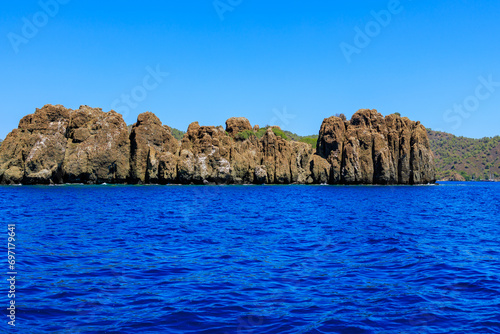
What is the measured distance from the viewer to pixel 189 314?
38.9 ft

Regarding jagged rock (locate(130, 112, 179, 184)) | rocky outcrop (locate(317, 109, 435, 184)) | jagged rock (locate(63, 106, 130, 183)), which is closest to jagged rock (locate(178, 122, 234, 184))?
jagged rock (locate(130, 112, 179, 184))

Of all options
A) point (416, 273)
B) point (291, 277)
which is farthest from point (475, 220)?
point (291, 277)

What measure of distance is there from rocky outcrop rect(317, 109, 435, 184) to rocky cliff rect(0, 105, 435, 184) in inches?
13.2

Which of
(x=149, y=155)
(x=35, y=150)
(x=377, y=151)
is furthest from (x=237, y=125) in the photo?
(x=35, y=150)

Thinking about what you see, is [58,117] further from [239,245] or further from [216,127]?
[239,245]

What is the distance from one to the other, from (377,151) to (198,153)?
5950cm

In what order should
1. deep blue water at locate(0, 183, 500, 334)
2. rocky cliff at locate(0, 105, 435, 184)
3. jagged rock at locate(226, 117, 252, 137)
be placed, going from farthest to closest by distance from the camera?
jagged rock at locate(226, 117, 252, 137), rocky cliff at locate(0, 105, 435, 184), deep blue water at locate(0, 183, 500, 334)

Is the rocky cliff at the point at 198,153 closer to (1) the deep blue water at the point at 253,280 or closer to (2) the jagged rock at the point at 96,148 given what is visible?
(2) the jagged rock at the point at 96,148

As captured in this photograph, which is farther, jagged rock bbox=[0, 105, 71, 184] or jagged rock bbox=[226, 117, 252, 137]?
jagged rock bbox=[226, 117, 252, 137]

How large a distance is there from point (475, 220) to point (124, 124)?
355 ft

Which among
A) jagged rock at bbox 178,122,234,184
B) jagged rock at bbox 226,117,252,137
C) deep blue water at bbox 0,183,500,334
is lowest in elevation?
deep blue water at bbox 0,183,500,334

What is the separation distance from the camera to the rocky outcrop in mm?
135625

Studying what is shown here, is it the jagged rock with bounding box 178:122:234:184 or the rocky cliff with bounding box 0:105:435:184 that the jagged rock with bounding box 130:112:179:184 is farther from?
the jagged rock with bounding box 178:122:234:184

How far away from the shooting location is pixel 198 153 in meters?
126
